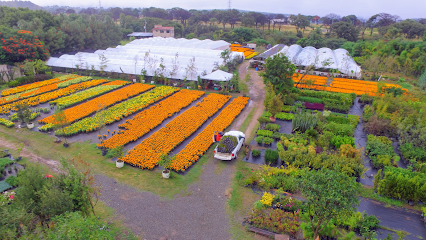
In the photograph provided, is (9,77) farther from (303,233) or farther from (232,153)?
(303,233)

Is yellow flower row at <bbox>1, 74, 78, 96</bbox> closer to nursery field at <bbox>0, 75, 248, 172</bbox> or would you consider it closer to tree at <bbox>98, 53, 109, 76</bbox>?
nursery field at <bbox>0, 75, 248, 172</bbox>

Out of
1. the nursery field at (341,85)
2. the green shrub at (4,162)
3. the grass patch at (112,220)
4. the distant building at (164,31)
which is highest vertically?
the distant building at (164,31)

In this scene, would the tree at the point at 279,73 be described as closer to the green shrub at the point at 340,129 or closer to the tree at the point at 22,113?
the green shrub at the point at 340,129

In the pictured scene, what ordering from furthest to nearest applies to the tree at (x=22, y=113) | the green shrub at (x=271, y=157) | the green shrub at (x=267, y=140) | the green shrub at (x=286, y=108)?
the green shrub at (x=286, y=108)
the tree at (x=22, y=113)
the green shrub at (x=267, y=140)
the green shrub at (x=271, y=157)

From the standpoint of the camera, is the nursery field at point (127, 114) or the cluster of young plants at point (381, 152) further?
the nursery field at point (127, 114)

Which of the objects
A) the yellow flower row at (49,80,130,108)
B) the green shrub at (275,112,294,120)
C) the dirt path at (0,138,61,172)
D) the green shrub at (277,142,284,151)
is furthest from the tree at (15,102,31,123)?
the green shrub at (275,112,294,120)

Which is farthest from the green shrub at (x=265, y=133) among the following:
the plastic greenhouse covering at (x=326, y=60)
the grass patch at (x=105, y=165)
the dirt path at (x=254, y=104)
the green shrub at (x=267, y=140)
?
the plastic greenhouse covering at (x=326, y=60)
